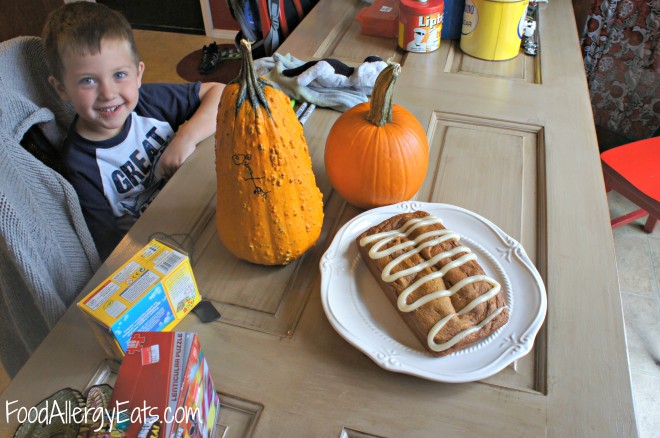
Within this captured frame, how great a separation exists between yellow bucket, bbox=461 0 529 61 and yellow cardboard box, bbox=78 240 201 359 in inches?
37.9

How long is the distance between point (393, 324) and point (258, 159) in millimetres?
282

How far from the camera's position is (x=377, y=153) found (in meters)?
0.73

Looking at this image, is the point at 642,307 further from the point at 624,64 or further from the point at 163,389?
the point at 163,389

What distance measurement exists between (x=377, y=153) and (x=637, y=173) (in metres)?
1.10

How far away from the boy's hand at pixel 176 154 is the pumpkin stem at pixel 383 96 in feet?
1.36

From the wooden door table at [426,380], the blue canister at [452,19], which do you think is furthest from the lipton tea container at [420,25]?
the wooden door table at [426,380]

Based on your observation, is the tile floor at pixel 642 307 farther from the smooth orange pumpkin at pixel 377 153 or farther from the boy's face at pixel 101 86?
the boy's face at pixel 101 86

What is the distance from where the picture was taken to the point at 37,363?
0.59 metres

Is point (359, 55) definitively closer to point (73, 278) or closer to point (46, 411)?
point (73, 278)

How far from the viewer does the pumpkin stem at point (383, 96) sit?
0.67 m

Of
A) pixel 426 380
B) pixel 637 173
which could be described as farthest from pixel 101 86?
pixel 637 173

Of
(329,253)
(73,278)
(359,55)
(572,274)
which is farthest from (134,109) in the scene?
(572,274)

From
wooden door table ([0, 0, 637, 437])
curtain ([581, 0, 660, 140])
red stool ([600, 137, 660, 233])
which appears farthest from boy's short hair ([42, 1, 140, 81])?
curtain ([581, 0, 660, 140])

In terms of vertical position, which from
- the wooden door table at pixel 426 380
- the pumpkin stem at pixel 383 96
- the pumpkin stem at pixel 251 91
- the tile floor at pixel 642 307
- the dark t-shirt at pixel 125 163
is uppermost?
the pumpkin stem at pixel 251 91
